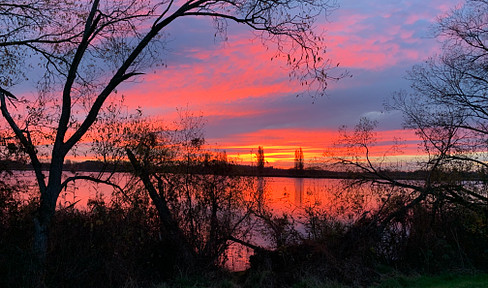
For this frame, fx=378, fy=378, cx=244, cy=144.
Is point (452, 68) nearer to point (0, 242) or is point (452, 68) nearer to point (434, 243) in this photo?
point (434, 243)

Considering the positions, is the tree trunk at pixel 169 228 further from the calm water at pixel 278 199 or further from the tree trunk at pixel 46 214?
the tree trunk at pixel 46 214

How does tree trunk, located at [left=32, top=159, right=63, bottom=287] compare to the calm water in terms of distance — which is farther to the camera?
the calm water

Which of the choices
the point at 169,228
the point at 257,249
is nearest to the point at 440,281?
the point at 257,249

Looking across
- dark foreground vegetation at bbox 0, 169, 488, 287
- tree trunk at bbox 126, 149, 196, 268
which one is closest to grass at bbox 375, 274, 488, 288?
dark foreground vegetation at bbox 0, 169, 488, 287

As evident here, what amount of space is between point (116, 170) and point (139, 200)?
109 centimetres

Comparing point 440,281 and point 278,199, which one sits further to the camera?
point 278,199

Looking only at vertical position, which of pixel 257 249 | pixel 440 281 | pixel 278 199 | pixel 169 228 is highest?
pixel 278 199

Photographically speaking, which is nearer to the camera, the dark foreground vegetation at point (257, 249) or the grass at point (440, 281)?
the dark foreground vegetation at point (257, 249)

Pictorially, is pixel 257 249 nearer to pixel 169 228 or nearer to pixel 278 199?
pixel 169 228

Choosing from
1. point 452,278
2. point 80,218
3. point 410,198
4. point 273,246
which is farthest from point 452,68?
point 80,218

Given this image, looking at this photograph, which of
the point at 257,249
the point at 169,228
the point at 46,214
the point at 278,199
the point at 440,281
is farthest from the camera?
the point at 278,199

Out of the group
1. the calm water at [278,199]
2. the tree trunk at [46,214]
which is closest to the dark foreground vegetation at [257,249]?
the tree trunk at [46,214]

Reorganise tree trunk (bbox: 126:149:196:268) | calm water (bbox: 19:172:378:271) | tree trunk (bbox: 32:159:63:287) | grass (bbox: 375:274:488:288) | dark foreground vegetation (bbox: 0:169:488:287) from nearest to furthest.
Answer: tree trunk (bbox: 32:159:63:287) < dark foreground vegetation (bbox: 0:169:488:287) < grass (bbox: 375:274:488:288) < tree trunk (bbox: 126:149:196:268) < calm water (bbox: 19:172:378:271)

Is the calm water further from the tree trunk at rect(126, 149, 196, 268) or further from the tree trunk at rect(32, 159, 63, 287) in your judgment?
the tree trunk at rect(32, 159, 63, 287)
